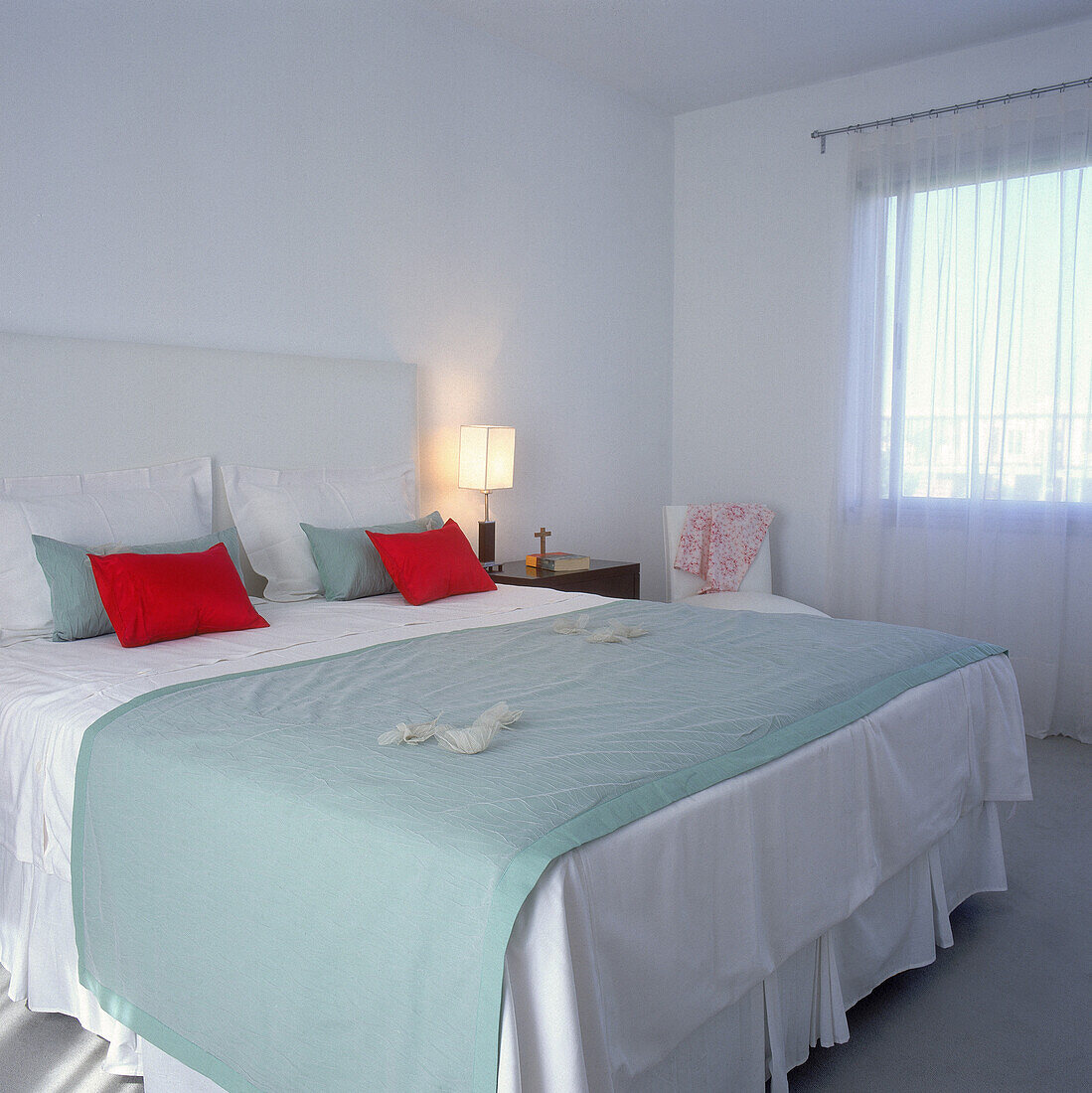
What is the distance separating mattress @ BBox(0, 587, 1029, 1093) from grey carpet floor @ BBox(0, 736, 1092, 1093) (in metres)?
0.10

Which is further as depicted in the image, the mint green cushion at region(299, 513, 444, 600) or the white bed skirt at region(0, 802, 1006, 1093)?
the mint green cushion at region(299, 513, 444, 600)

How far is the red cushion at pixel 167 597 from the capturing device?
2373 millimetres

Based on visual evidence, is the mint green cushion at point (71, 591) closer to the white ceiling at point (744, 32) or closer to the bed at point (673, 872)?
the bed at point (673, 872)

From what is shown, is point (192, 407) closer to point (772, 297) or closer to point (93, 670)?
point (93, 670)

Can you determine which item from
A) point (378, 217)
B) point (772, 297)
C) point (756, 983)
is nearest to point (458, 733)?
point (756, 983)

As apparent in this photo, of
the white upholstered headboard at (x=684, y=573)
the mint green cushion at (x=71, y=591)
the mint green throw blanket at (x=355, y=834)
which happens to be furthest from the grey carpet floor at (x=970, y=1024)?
the white upholstered headboard at (x=684, y=573)

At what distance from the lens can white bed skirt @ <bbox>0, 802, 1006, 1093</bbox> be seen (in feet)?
5.14

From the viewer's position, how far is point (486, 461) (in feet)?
12.8

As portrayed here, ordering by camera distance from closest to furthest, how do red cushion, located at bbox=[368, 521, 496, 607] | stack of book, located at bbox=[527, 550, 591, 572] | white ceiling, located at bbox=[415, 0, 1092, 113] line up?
red cushion, located at bbox=[368, 521, 496, 607] < white ceiling, located at bbox=[415, 0, 1092, 113] < stack of book, located at bbox=[527, 550, 591, 572]

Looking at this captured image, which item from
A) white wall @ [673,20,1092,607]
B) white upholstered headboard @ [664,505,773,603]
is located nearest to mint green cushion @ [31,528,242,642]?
white upholstered headboard @ [664,505,773,603]

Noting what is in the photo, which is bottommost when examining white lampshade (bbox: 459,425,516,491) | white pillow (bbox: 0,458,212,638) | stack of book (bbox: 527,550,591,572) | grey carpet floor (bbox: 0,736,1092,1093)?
grey carpet floor (bbox: 0,736,1092,1093)

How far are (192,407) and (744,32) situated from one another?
9.10ft

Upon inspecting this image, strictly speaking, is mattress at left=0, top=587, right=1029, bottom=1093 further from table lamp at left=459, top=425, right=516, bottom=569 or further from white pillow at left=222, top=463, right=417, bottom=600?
table lamp at left=459, top=425, right=516, bottom=569

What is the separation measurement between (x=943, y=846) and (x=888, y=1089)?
663mm
